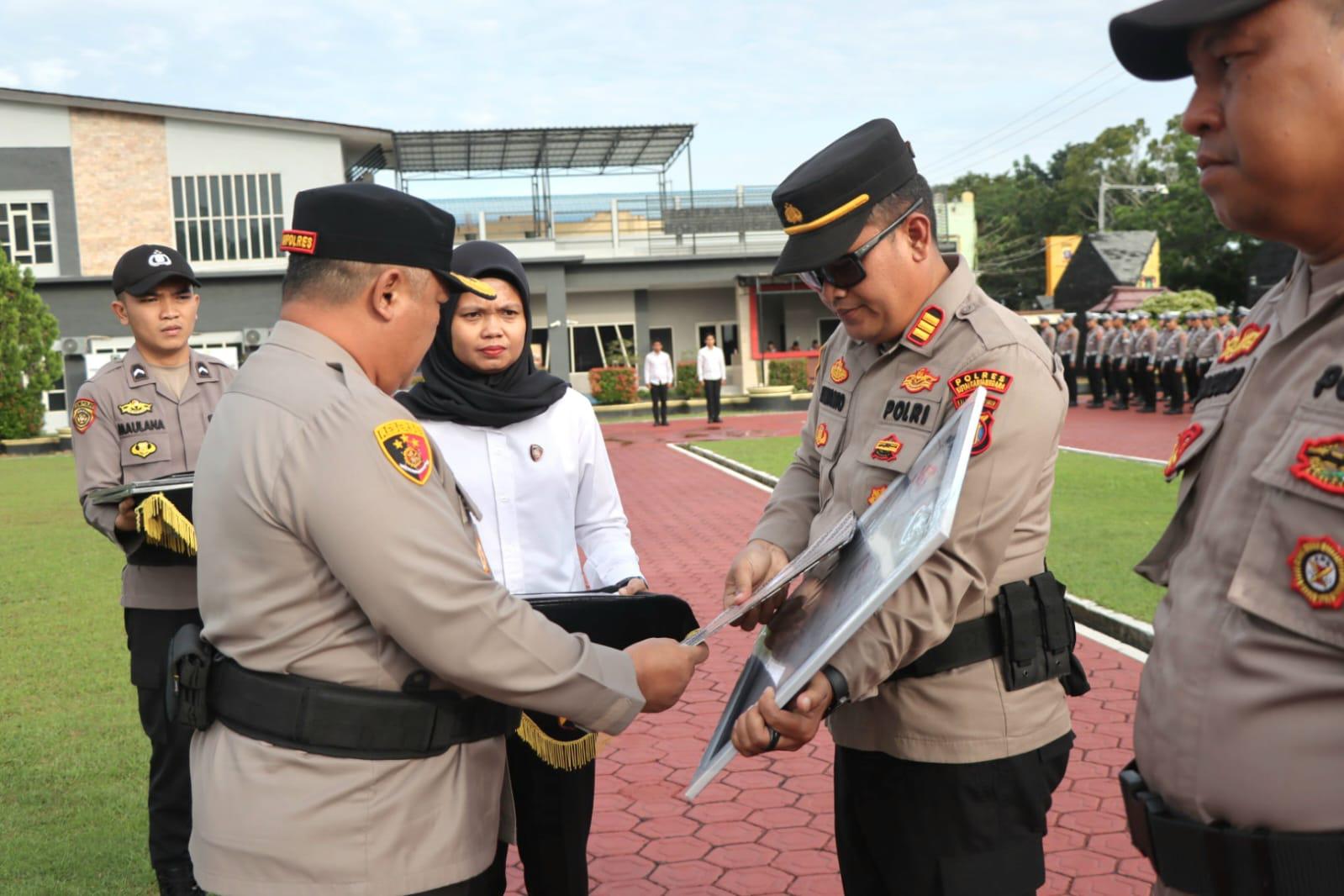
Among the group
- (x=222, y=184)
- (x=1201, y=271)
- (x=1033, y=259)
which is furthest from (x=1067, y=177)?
(x=222, y=184)

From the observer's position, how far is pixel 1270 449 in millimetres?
1433

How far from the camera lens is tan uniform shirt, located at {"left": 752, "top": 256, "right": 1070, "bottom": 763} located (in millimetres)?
2123

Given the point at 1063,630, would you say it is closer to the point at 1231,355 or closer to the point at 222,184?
the point at 1231,355

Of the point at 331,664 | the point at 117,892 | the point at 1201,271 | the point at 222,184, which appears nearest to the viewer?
the point at 331,664

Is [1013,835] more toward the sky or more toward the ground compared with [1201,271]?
more toward the ground

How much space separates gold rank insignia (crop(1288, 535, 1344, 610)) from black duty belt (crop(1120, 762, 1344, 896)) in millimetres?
292

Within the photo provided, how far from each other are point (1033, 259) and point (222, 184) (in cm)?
4629

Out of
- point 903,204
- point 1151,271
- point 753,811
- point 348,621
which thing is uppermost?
point 1151,271

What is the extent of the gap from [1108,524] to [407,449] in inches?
350

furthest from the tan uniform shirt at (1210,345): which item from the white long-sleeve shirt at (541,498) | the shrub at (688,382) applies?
the white long-sleeve shirt at (541,498)

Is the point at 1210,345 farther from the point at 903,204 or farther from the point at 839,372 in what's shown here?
the point at 903,204

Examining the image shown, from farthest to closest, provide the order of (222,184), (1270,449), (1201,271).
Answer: (1201,271), (222,184), (1270,449)

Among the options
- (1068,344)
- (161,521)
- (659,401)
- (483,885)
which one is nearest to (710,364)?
(659,401)

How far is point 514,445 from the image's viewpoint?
3.29m
